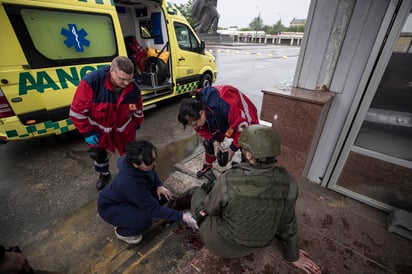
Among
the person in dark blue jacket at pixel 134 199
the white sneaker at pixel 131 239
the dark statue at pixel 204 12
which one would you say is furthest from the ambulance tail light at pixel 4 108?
the dark statue at pixel 204 12

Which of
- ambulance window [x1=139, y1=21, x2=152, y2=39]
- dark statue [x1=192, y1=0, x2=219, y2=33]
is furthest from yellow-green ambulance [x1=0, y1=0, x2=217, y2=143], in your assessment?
dark statue [x1=192, y1=0, x2=219, y2=33]

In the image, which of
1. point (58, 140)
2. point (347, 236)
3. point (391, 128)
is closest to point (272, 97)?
point (391, 128)

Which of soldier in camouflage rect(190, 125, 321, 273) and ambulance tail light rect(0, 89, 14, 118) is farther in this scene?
ambulance tail light rect(0, 89, 14, 118)

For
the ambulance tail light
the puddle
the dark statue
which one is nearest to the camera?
the ambulance tail light

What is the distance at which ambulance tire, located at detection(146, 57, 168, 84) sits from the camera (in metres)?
5.10

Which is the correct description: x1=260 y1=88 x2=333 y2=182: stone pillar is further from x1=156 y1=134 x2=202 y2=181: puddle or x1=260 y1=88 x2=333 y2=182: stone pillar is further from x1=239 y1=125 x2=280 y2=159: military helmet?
x1=156 y1=134 x2=202 y2=181: puddle

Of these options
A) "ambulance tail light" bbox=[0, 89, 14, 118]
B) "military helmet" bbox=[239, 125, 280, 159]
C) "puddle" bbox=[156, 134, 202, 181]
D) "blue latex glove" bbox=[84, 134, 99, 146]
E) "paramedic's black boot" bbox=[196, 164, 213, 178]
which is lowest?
"puddle" bbox=[156, 134, 202, 181]

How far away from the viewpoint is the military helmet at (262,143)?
45.3 inches

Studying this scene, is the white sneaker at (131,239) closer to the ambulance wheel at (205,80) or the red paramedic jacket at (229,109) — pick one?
the red paramedic jacket at (229,109)

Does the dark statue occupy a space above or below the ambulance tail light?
above

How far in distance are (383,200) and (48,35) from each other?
4.89 meters

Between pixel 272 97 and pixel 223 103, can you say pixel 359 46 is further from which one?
pixel 223 103

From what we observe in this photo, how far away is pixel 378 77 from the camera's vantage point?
1844 mm

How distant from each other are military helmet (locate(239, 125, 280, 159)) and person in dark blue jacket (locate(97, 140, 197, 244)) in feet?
2.72
